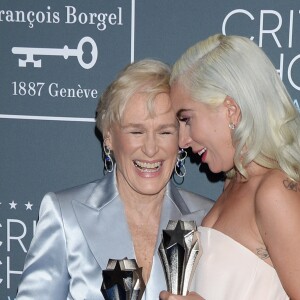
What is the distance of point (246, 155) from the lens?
1.88 metres

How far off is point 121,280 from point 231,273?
313mm

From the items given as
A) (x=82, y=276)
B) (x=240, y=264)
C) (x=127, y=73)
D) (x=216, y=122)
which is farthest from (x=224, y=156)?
(x=82, y=276)

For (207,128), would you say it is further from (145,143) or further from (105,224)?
(105,224)

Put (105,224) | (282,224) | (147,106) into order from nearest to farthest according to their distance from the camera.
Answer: (282,224)
(147,106)
(105,224)

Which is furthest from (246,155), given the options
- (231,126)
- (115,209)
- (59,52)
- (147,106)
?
(59,52)

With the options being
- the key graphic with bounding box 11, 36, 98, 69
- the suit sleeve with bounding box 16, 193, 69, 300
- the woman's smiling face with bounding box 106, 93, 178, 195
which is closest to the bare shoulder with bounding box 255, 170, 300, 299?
the woman's smiling face with bounding box 106, 93, 178, 195

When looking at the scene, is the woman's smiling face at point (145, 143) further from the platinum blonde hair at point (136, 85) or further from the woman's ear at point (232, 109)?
the woman's ear at point (232, 109)

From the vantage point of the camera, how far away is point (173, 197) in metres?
2.34

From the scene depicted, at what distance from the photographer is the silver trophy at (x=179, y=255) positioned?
1.82 m

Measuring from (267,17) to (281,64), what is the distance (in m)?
0.17

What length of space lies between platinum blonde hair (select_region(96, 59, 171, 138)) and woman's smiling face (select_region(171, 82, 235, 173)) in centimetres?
11

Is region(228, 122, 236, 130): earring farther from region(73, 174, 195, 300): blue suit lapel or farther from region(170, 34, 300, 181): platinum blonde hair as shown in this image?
region(73, 174, 195, 300): blue suit lapel

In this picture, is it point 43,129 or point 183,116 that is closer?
point 183,116

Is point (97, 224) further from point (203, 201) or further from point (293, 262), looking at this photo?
point (293, 262)
